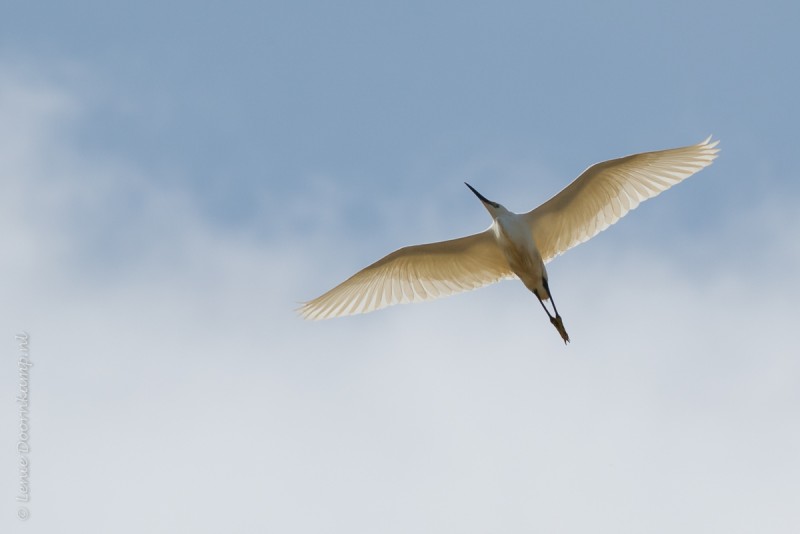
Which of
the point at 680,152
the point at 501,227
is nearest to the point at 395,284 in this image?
the point at 501,227

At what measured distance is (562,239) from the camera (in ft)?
44.6

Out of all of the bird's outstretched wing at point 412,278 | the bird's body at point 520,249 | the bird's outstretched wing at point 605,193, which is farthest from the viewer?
the bird's outstretched wing at point 412,278

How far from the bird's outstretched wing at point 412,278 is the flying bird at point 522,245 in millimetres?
15

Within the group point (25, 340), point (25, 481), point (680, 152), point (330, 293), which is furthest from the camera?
point (330, 293)

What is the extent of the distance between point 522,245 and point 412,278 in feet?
6.81

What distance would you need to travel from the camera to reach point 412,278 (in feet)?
46.6

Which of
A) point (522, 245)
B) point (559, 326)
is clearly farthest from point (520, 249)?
point (559, 326)

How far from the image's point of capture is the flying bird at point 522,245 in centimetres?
1302

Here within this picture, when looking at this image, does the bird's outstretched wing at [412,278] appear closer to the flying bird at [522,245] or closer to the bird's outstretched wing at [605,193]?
the flying bird at [522,245]

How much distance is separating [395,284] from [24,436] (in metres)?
5.86

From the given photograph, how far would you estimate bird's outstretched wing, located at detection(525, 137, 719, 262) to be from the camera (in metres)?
13.0

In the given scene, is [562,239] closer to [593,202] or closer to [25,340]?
[593,202]

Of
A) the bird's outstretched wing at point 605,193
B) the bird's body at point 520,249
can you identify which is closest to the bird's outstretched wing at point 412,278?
the bird's body at point 520,249

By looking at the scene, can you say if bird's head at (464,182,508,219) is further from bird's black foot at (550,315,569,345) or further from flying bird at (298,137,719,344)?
bird's black foot at (550,315,569,345)
